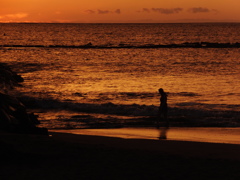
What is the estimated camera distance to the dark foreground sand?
311 inches

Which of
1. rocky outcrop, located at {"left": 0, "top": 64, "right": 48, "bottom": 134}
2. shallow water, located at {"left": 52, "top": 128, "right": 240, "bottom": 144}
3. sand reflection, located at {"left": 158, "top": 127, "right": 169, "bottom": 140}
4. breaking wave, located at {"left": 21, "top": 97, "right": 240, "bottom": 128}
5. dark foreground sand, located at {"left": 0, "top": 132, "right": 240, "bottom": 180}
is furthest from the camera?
breaking wave, located at {"left": 21, "top": 97, "right": 240, "bottom": 128}

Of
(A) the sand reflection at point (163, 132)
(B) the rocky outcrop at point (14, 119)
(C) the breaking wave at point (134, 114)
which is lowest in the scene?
(C) the breaking wave at point (134, 114)

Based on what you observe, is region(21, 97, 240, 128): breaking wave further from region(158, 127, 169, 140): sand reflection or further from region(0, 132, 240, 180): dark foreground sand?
region(0, 132, 240, 180): dark foreground sand

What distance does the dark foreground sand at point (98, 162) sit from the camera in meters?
7.90

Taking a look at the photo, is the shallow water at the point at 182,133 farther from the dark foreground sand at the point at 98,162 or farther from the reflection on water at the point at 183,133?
the dark foreground sand at the point at 98,162

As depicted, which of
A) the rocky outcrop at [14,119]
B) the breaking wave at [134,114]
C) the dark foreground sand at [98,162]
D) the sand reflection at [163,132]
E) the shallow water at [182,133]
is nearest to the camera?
the dark foreground sand at [98,162]

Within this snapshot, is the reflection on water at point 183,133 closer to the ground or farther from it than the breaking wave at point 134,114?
farther from it

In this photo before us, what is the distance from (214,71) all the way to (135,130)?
1087 inches

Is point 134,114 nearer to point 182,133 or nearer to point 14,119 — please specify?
point 182,133

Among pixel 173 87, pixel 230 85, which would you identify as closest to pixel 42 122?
pixel 173 87

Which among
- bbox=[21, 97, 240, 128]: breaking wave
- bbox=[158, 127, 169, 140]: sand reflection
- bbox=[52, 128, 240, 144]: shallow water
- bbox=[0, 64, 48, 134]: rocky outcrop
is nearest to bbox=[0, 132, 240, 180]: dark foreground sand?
bbox=[0, 64, 48, 134]: rocky outcrop

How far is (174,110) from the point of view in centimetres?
2053

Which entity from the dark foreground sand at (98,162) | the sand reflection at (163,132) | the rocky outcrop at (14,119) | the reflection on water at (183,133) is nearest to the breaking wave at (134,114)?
the sand reflection at (163,132)

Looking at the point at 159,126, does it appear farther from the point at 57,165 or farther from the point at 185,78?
the point at 185,78
